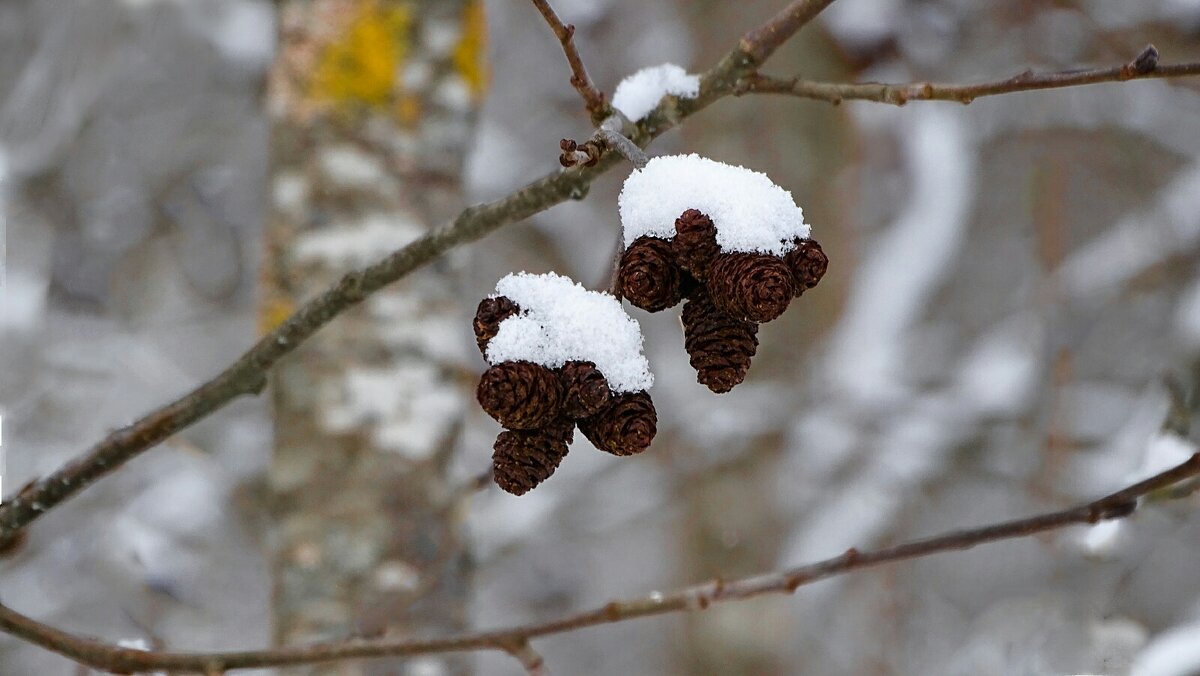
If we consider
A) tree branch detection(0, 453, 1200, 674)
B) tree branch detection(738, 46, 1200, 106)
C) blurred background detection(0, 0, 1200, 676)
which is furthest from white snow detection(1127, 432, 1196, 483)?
blurred background detection(0, 0, 1200, 676)

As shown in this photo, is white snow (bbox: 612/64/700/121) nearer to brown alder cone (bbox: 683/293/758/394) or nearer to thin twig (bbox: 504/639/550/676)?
brown alder cone (bbox: 683/293/758/394)

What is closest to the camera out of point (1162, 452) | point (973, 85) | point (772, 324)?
point (973, 85)

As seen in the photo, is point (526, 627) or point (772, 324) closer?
point (526, 627)

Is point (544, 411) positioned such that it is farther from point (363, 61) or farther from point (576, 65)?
point (363, 61)

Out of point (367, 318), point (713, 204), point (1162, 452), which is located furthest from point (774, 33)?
Answer: point (367, 318)

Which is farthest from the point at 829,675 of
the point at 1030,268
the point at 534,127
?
the point at 534,127

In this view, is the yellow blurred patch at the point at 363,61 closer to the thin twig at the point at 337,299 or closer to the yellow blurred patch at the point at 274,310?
the yellow blurred patch at the point at 274,310

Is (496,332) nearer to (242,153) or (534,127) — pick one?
(534,127)
